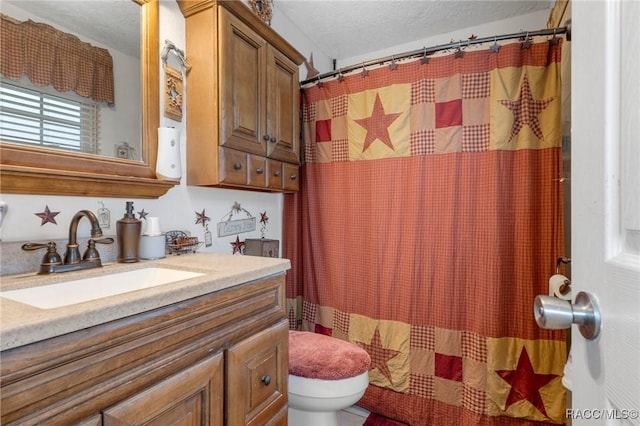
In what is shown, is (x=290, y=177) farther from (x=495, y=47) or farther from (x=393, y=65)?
(x=495, y=47)

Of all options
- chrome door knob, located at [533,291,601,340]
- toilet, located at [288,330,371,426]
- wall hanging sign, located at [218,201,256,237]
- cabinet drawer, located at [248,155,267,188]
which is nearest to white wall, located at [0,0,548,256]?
wall hanging sign, located at [218,201,256,237]

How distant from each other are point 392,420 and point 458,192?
131 cm

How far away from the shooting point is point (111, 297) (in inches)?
25.5

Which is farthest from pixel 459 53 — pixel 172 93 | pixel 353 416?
pixel 353 416

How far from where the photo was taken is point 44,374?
1.69 feet

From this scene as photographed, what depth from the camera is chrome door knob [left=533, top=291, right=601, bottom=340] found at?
431mm

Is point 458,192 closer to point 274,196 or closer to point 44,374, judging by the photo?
point 274,196

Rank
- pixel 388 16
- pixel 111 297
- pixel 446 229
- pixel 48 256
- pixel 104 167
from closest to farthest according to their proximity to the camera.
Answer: pixel 111 297 → pixel 48 256 → pixel 104 167 → pixel 446 229 → pixel 388 16

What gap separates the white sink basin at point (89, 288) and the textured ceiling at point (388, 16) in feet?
5.87

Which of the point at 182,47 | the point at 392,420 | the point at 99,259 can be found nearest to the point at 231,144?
the point at 182,47

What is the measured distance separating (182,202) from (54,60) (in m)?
0.65

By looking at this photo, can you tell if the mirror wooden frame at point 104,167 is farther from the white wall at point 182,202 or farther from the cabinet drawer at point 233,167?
the cabinet drawer at point 233,167

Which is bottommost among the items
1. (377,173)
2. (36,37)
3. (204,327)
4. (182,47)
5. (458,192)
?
(204,327)

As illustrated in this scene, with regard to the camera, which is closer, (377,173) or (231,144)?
(231,144)
